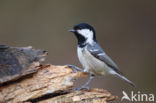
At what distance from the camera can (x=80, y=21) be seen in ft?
17.9

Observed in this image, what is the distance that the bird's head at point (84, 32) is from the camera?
9.75 feet

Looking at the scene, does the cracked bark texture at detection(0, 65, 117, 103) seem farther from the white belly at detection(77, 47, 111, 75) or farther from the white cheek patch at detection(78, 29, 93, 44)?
the white cheek patch at detection(78, 29, 93, 44)

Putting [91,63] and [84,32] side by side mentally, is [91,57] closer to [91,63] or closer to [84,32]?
[91,63]

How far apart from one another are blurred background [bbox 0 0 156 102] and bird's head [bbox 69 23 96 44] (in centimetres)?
208

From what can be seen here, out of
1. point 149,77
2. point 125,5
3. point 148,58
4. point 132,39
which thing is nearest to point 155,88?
point 149,77

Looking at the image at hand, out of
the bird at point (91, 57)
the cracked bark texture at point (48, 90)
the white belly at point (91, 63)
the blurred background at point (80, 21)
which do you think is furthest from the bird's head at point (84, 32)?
the blurred background at point (80, 21)

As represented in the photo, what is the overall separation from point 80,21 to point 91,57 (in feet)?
8.55

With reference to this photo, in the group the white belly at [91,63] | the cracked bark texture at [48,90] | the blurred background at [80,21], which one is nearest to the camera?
the cracked bark texture at [48,90]

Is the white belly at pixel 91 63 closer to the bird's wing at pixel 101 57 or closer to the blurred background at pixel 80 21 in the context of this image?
the bird's wing at pixel 101 57

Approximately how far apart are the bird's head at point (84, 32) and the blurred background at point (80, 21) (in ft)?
6.84

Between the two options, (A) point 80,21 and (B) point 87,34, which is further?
(A) point 80,21

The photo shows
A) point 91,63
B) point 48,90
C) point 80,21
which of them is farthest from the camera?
point 80,21

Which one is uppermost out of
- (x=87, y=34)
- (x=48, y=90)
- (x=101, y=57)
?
(x=87, y=34)

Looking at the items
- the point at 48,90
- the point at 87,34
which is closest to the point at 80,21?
the point at 87,34
